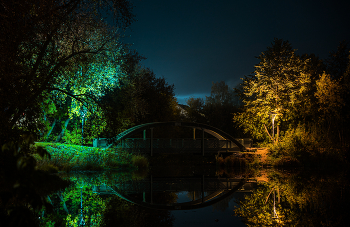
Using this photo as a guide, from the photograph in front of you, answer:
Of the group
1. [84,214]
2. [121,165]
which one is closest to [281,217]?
[84,214]

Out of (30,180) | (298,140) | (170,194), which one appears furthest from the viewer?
(298,140)

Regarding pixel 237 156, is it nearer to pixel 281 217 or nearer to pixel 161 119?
pixel 161 119

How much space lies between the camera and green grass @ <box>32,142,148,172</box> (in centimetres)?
1499

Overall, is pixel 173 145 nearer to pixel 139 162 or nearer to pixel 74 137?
pixel 139 162

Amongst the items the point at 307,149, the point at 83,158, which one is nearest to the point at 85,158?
the point at 83,158

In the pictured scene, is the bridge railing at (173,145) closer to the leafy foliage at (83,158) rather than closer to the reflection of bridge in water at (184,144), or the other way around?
the reflection of bridge in water at (184,144)

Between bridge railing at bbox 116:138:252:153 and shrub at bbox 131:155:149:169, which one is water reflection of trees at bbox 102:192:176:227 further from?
bridge railing at bbox 116:138:252:153

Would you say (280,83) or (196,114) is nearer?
(280,83)

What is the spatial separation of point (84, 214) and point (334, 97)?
19808mm

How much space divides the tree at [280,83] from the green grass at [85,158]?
41.4ft

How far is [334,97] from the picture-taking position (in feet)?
66.1

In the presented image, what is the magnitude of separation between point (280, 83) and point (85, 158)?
660 inches

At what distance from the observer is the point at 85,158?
16156 millimetres

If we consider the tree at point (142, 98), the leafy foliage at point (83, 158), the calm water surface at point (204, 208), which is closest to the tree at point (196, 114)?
the tree at point (142, 98)
